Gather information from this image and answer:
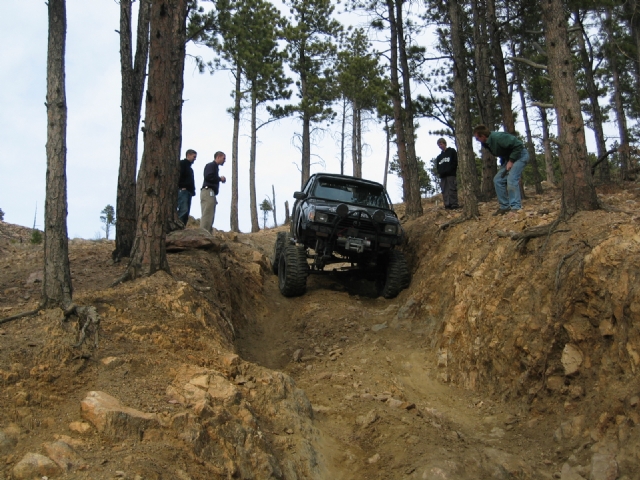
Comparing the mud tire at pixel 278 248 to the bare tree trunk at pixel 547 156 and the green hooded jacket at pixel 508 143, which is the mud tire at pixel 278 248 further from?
the bare tree trunk at pixel 547 156

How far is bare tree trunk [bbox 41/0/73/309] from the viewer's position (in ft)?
17.3

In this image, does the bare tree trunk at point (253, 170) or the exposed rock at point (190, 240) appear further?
the bare tree trunk at point (253, 170)

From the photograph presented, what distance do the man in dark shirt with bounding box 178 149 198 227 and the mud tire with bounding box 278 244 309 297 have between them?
8.88 feet

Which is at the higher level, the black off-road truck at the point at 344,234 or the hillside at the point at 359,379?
the black off-road truck at the point at 344,234

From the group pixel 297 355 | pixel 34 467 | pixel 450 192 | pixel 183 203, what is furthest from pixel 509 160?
pixel 34 467

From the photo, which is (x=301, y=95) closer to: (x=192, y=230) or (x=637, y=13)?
(x=637, y=13)

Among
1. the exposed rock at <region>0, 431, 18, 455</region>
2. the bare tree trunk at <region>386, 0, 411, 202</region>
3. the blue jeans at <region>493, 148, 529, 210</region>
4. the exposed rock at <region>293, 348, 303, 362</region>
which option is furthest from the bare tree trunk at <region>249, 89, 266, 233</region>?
the exposed rock at <region>0, 431, 18, 455</region>

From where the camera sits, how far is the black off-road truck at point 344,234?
8.94 m

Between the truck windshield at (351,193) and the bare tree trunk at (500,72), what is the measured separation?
4589 millimetres

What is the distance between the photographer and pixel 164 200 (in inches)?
272

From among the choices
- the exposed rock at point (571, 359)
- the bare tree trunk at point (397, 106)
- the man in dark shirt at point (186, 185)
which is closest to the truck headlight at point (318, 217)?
the man in dark shirt at point (186, 185)

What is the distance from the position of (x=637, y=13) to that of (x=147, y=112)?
17.0 m

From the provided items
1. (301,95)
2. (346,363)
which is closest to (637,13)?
(301,95)

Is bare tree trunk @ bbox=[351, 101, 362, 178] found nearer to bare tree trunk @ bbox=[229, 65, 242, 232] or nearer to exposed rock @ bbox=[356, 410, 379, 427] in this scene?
bare tree trunk @ bbox=[229, 65, 242, 232]
